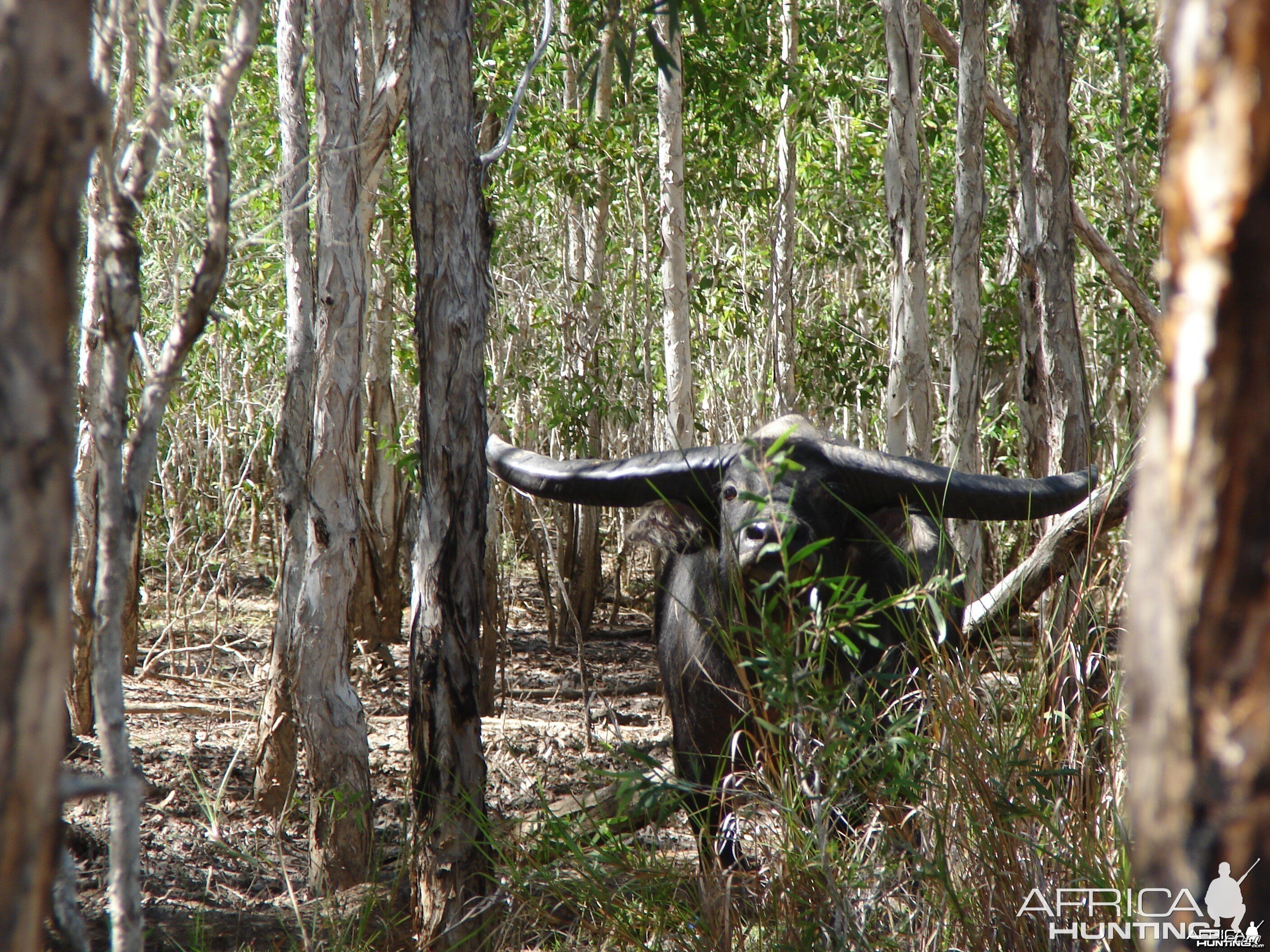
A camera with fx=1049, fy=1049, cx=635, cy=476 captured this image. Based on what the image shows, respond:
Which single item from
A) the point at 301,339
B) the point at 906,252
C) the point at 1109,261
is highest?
the point at 906,252

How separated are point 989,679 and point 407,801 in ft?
6.41

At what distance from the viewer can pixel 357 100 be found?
437 cm

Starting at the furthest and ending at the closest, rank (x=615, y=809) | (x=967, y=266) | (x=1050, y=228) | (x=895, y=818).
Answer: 1. (x=967, y=266)
2. (x=1050, y=228)
3. (x=615, y=809)
4. (x=895, y=818)

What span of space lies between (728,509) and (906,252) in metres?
3.22

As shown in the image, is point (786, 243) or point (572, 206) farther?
point (572, 206)

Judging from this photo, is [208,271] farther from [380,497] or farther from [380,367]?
[380,497]

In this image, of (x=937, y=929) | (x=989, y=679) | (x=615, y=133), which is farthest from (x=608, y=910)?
(x=615, y=133)

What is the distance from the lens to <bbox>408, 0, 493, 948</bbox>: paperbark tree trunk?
311 cm

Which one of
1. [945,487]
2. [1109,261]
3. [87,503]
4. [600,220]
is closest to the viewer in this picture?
[945,487]

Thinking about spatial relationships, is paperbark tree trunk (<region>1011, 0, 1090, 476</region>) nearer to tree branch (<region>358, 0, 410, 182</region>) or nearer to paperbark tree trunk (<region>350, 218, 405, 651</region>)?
tree branch (<region>358, 0, 410, 182</region>)

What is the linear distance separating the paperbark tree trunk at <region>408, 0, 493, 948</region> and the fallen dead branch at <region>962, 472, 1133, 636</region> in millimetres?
1538

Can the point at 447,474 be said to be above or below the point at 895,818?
above

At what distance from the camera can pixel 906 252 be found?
6398mm

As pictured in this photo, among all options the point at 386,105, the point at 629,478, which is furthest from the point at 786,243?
the point at 629,478
